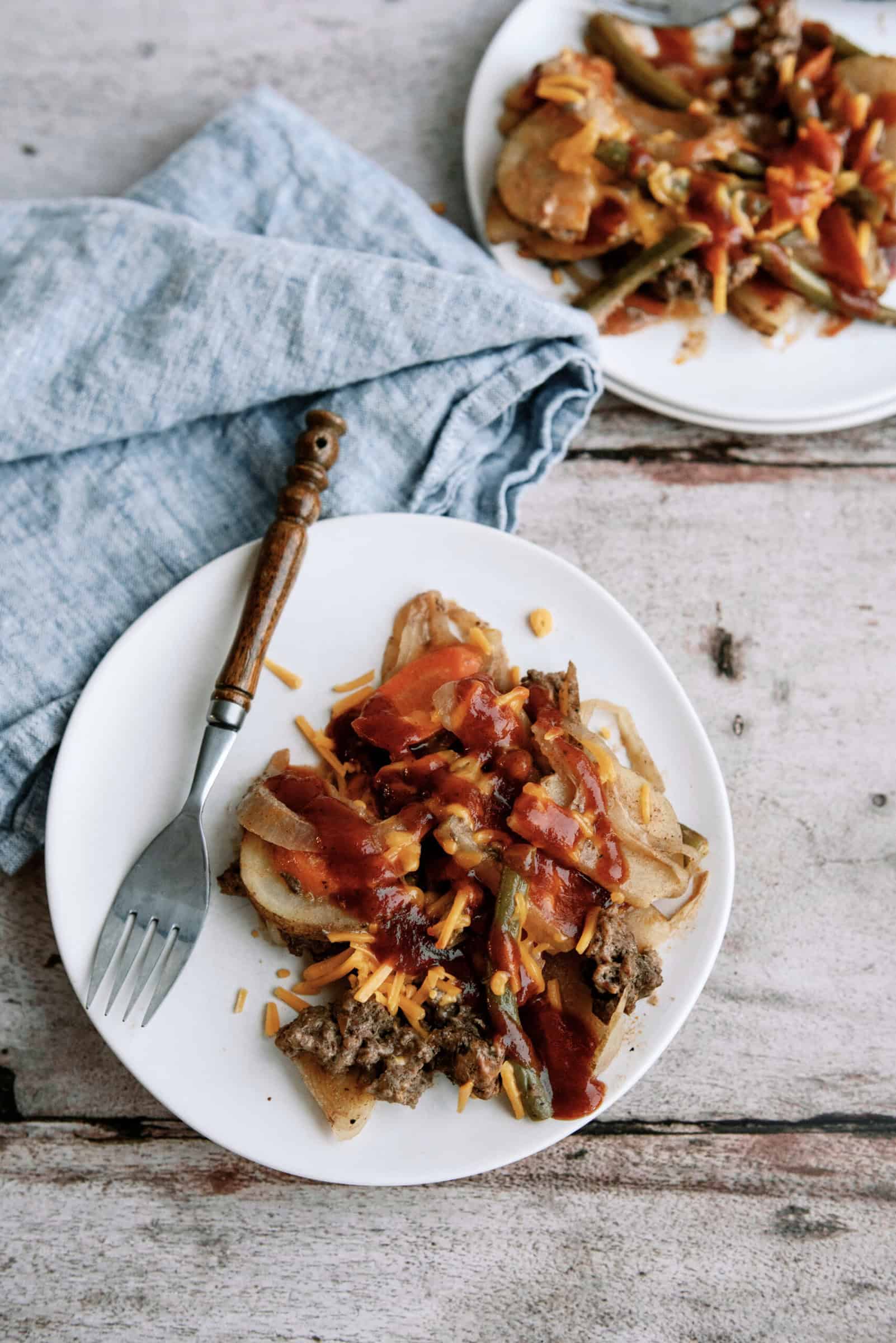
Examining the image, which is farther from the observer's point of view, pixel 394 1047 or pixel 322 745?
pixel 322 745

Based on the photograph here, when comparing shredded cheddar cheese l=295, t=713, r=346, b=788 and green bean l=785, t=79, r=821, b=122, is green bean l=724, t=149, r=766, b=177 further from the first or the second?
shredded cheddar cheese l=295, t=713, r=346, b=788

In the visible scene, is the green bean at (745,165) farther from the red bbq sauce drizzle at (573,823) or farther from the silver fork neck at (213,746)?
the silver fork neck at (213,746)

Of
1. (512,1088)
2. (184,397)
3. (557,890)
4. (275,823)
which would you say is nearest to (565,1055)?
(512,1088)

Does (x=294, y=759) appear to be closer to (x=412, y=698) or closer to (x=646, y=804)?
(x=412, y=698)

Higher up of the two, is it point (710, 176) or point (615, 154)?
point (615, 154)

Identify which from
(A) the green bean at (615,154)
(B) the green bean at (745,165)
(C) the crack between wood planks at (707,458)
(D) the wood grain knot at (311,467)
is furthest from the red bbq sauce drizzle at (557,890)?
(B) the green bean at (745,165)

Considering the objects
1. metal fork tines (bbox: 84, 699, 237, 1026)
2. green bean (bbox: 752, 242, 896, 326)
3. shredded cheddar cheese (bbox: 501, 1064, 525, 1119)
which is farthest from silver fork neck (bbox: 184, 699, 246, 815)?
green bean (bbox: 752, 242, 896, 326)
